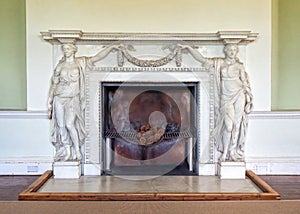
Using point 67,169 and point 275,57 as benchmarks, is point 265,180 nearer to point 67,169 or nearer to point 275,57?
point 275,57

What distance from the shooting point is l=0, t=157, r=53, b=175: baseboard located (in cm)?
486

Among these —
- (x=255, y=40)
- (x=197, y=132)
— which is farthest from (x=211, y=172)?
(x=255, y=40)

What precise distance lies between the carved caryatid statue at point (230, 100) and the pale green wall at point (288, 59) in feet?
2.54

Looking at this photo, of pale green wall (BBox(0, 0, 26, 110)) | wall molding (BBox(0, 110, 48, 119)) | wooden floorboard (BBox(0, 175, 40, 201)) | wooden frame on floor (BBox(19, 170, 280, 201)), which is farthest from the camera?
pale green wall (BBox(0, 0, 26, 110))

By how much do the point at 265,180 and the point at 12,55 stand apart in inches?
142

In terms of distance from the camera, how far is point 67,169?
15.2 ft

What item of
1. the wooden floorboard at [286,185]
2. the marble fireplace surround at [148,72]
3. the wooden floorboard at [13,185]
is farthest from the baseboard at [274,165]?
the wooden floorboard at [13,185]

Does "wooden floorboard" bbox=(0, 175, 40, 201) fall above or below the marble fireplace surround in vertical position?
below

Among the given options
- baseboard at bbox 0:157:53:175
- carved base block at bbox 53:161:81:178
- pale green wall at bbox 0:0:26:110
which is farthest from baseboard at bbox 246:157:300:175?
pale green wall at bbox 0:0:26:110

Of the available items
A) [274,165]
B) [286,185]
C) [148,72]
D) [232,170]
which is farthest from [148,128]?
[286,185]

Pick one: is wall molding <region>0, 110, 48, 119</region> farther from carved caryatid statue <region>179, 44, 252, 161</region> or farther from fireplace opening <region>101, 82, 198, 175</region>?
carved caryatid statue <region>179, 44, 252, 161</region>

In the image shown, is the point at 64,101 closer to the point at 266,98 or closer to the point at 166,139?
the point at 166,139

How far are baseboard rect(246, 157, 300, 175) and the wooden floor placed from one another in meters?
0.13

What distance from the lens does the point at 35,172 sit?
4.87m
